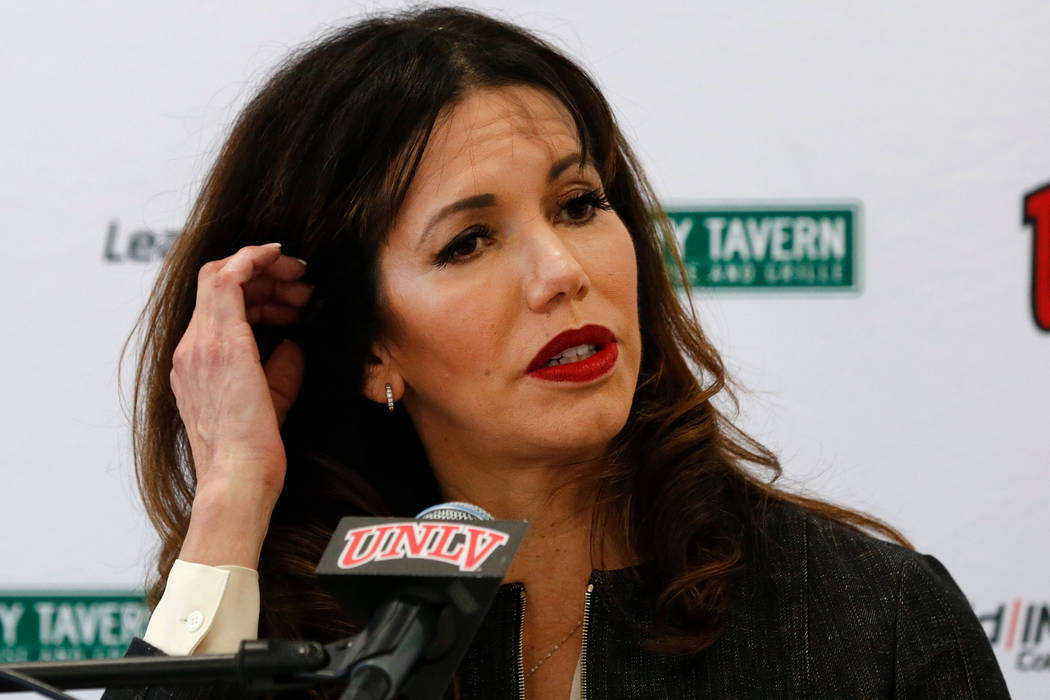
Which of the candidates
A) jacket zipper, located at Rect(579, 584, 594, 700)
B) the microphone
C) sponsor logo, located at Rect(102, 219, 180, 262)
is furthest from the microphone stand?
sponsor logo, located at Rect(102, 219, 180, 262)

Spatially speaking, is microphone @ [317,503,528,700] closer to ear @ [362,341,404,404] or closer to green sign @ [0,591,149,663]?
ear @ [362,341,404,404]

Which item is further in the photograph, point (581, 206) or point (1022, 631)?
point (1022, 631)

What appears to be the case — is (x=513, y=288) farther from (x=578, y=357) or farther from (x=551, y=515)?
(x=551, y=515)

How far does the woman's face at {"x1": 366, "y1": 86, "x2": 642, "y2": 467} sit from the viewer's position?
146 cm

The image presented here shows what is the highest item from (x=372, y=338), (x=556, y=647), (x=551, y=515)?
(x=372, y=338)

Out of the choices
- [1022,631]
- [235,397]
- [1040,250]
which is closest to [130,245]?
[235,397]

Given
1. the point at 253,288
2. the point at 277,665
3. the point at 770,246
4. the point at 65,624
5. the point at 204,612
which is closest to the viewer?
the point at 277,665

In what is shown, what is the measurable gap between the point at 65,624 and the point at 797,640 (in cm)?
140

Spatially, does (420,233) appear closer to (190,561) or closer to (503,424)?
(503,424)

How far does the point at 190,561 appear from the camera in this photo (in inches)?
58.6

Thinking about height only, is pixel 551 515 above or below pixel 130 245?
below

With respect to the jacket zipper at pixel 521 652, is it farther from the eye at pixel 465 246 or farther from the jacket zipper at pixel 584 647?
the eye at pixel 465 246

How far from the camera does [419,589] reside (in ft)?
2.79

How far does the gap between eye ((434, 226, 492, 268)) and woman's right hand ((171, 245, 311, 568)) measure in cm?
24
